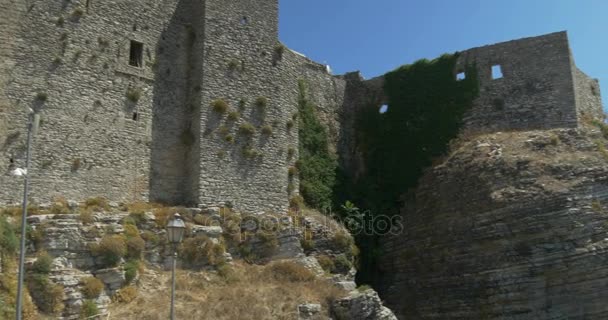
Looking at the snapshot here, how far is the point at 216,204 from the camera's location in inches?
965

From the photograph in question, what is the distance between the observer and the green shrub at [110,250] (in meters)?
19.9

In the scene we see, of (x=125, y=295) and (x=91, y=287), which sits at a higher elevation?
(x=91, y=287)

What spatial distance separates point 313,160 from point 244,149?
455 centimetres

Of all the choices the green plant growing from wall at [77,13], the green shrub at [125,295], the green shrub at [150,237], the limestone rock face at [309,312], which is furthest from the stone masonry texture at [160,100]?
the limestone rock face at [309,312]

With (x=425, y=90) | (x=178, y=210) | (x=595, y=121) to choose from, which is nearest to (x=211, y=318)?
(x=178, y=210)

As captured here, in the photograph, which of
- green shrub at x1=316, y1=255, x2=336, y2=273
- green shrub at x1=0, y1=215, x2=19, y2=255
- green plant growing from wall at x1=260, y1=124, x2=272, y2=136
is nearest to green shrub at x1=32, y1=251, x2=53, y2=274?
green shrub at x1=0, y1=215, x2=19, y2=255

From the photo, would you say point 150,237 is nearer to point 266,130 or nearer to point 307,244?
point 307,244

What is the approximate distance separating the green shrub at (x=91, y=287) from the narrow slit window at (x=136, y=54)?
8.67 metres

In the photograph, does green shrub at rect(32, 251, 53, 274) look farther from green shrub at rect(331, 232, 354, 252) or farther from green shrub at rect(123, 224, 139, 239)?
green shrub at rect(331, 232, 354, 252)

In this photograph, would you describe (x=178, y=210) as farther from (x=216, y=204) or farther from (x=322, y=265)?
(x=322, y=265)

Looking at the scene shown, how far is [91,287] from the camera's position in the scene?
18.8 metres

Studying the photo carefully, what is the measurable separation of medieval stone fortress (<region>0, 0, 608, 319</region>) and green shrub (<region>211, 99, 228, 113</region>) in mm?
53

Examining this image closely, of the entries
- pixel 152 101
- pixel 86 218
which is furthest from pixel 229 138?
pixel 86 218

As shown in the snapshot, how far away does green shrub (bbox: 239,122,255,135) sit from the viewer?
84.7 ft
